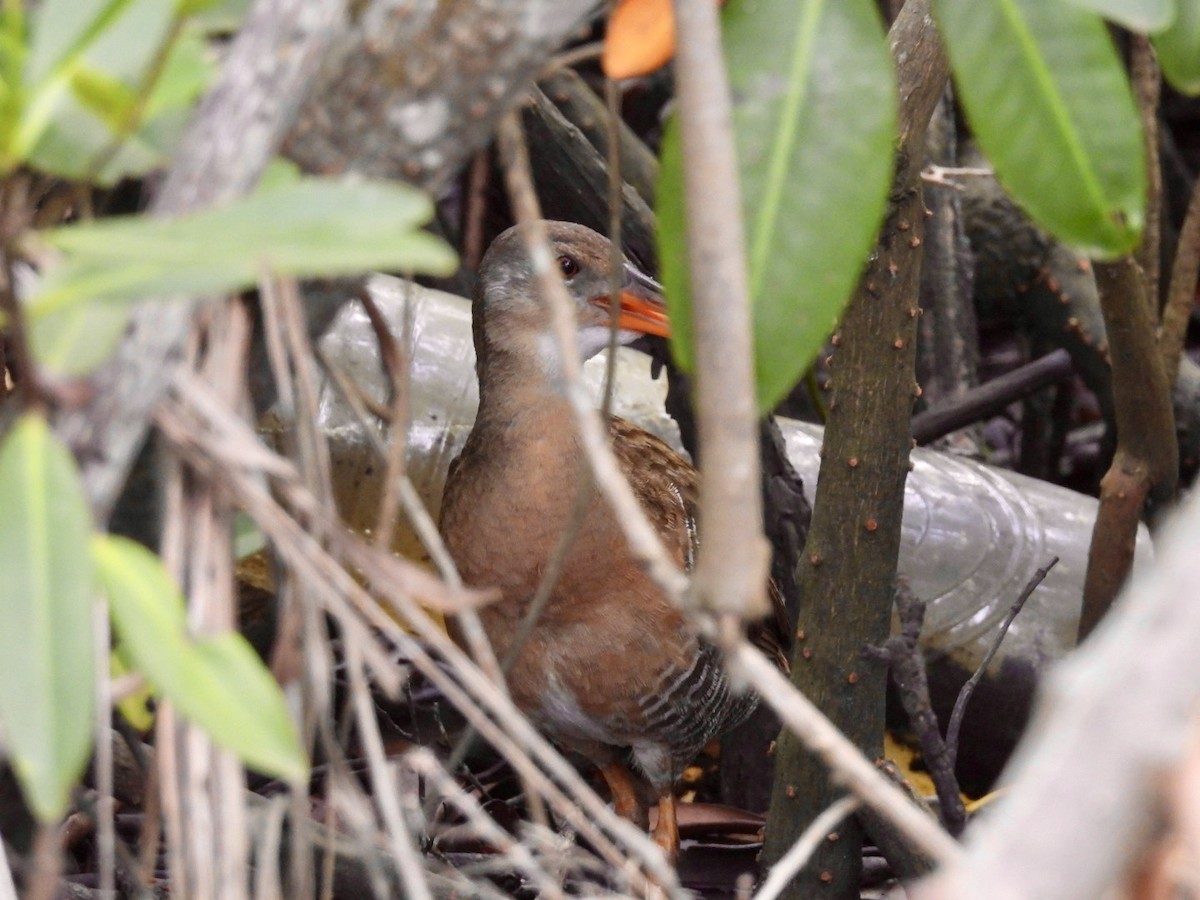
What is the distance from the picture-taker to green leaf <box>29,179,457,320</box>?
2.15 ft

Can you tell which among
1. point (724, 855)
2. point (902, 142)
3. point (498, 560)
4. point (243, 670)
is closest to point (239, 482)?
point (243, 670)

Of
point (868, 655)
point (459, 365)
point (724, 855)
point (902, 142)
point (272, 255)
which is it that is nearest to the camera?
point (272, 255)

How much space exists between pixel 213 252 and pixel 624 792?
7.60 feet

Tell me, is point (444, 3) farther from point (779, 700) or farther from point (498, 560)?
point (498, 560)

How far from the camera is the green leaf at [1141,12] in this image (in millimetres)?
765

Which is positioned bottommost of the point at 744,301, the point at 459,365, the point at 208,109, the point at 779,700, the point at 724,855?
the point at 724,855

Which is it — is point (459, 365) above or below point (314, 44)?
below

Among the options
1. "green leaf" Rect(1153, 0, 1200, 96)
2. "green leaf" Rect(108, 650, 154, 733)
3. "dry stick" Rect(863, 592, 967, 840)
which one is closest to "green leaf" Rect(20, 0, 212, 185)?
"green leaf" Rect(108, 650, 154, 733)

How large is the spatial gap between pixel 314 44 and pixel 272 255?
254 millimetres

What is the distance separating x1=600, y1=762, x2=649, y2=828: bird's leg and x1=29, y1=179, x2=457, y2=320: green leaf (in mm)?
2228

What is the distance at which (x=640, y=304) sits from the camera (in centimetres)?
245

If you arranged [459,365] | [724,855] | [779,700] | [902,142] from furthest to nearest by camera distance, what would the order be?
[459,365]
[724,855]
[902,142]
[779,700]

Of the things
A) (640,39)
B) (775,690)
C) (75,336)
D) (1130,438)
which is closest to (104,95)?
(75,336)

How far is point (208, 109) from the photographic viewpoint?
2.75ft
